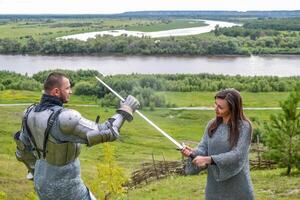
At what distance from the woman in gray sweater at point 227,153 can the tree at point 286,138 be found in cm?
1168

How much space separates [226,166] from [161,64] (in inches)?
3546

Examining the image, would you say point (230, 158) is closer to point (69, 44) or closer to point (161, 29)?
point (69, 44)

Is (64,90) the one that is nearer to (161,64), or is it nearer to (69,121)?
(69,121)

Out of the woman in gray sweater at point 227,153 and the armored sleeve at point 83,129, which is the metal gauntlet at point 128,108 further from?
the woman in gray sweater at point 227,153

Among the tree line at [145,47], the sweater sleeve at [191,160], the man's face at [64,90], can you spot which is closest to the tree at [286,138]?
the sweater sleeve at [191,160]

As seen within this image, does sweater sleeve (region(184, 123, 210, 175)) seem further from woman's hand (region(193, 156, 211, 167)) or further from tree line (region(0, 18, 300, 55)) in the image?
tree line (region(0, 18, 300, 55))

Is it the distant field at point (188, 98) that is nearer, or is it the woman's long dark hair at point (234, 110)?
the woman's long dark hair at point (234, 110)

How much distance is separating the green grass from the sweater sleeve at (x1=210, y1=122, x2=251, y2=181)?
838 cm

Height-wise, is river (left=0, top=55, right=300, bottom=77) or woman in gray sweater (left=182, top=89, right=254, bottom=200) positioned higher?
woman in gray sweater (left=182, top=89, right=254, bottom=200)

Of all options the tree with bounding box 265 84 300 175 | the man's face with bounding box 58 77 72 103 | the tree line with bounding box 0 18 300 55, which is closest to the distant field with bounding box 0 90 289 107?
the tree line with bounding box 0 18 300 55

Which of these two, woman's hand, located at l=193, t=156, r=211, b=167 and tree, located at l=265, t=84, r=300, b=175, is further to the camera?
tree, located at l=265, t=84, r=300, b=175

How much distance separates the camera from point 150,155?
126 ft

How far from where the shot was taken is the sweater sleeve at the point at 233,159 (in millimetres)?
4812

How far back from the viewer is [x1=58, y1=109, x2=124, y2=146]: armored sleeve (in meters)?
4.32
